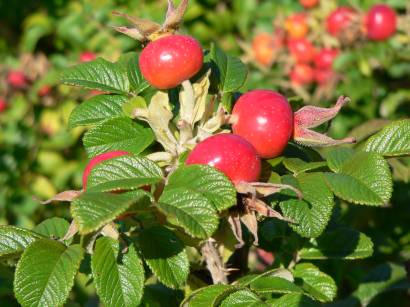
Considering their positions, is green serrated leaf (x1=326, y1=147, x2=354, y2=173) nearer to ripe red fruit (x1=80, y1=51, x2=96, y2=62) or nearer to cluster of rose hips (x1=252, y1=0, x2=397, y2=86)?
cluster of rose hips (x1=252, y1=0, x2=397, y2=86)

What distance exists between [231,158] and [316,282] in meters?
0.36

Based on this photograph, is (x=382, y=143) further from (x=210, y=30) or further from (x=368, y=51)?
(x=210, y=30)

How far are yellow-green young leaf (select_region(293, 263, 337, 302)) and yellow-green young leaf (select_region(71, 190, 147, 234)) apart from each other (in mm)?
425

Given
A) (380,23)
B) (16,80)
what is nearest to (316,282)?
(380,23)

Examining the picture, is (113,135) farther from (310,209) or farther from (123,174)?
(310,209)

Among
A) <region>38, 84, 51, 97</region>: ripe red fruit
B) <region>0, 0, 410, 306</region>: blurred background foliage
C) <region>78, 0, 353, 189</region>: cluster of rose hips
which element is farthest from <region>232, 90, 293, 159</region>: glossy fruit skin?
<region>38, 84, 51, 97</region>: ripe red fruit

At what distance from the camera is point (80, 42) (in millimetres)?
3664

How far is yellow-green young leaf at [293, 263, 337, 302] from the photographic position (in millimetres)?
1164

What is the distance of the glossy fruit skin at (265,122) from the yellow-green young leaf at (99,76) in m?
0.22

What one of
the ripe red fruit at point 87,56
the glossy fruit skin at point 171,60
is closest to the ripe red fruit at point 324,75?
the ripe red fruit at point 87,56

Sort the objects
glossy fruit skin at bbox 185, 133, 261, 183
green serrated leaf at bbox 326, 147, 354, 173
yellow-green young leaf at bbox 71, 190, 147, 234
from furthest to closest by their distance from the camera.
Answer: green serrated leaf at bbox 326, 147, 354, 173
glossy fruit skin at bbox 185, 133, 261, 183
yellow-green young leaf at bbox 71, 190, 147, 234

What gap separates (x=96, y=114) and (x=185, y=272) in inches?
11.7

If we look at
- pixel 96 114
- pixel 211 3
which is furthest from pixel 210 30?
pixel 96 114

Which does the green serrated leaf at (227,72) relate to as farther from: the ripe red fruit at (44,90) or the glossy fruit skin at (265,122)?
the ripe red fruit at (44,90)
